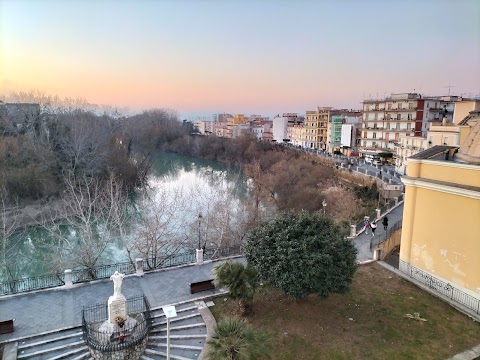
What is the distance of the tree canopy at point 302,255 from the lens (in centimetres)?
1149

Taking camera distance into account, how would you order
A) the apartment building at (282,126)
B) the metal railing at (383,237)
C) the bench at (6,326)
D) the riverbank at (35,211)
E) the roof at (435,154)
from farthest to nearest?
the apartment building at (282,126), the riverbank at (35,211), the metal railing at (383,237), the roof at (435,154), the bench at (6,326)

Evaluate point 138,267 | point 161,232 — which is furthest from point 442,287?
point 161,232

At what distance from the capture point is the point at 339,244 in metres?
12.3

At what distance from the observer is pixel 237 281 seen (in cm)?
1179

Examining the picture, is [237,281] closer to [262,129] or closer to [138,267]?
[138,267]

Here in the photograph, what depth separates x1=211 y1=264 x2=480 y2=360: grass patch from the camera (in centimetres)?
1054

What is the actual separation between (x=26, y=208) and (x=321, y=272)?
90.9 ft

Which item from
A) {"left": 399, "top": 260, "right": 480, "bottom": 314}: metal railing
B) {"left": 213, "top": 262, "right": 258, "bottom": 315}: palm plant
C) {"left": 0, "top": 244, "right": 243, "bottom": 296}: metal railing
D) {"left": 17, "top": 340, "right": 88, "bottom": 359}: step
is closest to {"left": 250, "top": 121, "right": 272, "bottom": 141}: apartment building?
{"left": 0, "top": 244, "right": 243, "bottom": 296}: metal railing

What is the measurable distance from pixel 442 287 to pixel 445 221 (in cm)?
261

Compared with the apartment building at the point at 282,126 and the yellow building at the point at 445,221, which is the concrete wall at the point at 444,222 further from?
the apartment building at the point at 282,126

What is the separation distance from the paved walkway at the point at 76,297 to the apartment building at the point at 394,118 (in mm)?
47527

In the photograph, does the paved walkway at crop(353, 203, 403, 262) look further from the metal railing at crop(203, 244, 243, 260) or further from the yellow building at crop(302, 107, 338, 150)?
the yellow building at crop(302, 107, 338, 150)

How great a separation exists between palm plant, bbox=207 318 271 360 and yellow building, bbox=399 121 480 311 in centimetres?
892

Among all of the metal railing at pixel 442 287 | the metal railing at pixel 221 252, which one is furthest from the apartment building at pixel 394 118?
the metal railing at pixel 221 252
